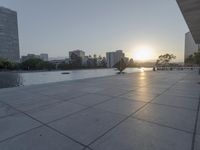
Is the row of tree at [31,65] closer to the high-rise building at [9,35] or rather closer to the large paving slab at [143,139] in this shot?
the high-rise building at [9,35]

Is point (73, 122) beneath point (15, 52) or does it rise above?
beneath

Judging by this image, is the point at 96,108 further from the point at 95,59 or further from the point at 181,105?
the point at 95,59

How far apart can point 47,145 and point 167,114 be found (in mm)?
2749

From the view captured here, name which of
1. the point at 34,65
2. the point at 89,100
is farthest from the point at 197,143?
the point at 34,65

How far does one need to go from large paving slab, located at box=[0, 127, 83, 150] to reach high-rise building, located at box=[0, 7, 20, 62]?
14165 cm

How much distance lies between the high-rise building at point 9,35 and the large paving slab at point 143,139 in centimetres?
14249

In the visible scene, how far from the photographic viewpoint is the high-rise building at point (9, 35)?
122238 millimetres

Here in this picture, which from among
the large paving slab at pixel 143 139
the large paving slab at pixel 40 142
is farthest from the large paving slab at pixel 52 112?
the large paving slab at pixel 143 139

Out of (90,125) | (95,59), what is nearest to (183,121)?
(90,125)

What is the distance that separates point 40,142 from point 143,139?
1.67 meters

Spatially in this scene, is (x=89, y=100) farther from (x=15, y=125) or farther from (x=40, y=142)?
(x=40, y=142)

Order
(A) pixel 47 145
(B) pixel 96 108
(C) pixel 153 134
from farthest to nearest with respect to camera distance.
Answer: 1. (B) pixel 96 108
2. (C) pixel 153 134
3. (A) pixel 47 145

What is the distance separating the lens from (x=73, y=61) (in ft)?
373

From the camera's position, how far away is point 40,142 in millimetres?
2268
